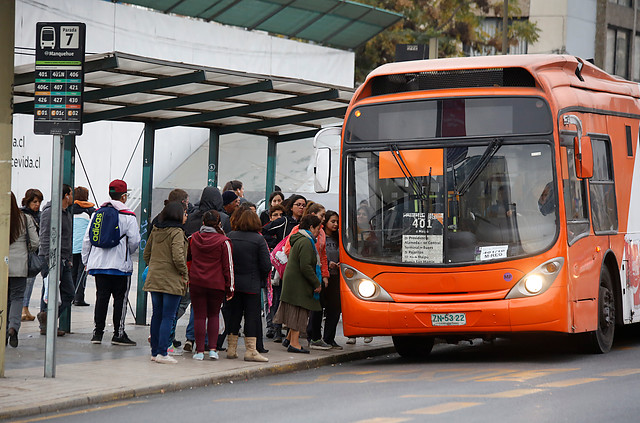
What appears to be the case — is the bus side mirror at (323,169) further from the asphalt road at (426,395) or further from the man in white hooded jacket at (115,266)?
the man in white hooded jacket at (115,266)

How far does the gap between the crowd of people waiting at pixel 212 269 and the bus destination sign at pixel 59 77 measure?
142cm

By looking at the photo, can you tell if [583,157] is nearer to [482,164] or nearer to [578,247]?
[578,247]

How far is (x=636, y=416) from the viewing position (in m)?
8.50

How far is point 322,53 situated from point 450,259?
70.2 feet

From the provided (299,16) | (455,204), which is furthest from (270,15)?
(455,204)

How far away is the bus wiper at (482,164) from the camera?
12.0 meters

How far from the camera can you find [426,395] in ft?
32.1

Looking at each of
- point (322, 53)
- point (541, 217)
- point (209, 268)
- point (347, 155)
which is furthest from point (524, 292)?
point (322, 53)

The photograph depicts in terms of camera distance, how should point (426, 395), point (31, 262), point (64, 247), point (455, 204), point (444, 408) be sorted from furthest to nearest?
point (64, 247), point (31, 262), point (455, 204), point (426, 395), point (444, 408)

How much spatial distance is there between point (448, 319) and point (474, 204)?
47.6 inches

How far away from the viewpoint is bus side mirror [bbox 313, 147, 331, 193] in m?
12.8

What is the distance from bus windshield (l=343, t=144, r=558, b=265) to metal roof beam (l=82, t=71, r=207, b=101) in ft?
8.11

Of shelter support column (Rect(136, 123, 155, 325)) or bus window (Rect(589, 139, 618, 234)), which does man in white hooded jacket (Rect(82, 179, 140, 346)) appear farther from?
bus window (Rect(589, 139, 618, 234))

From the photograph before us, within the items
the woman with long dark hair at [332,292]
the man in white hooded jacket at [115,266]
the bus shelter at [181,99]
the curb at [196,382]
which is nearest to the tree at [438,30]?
the bus shelter at [181,99]
